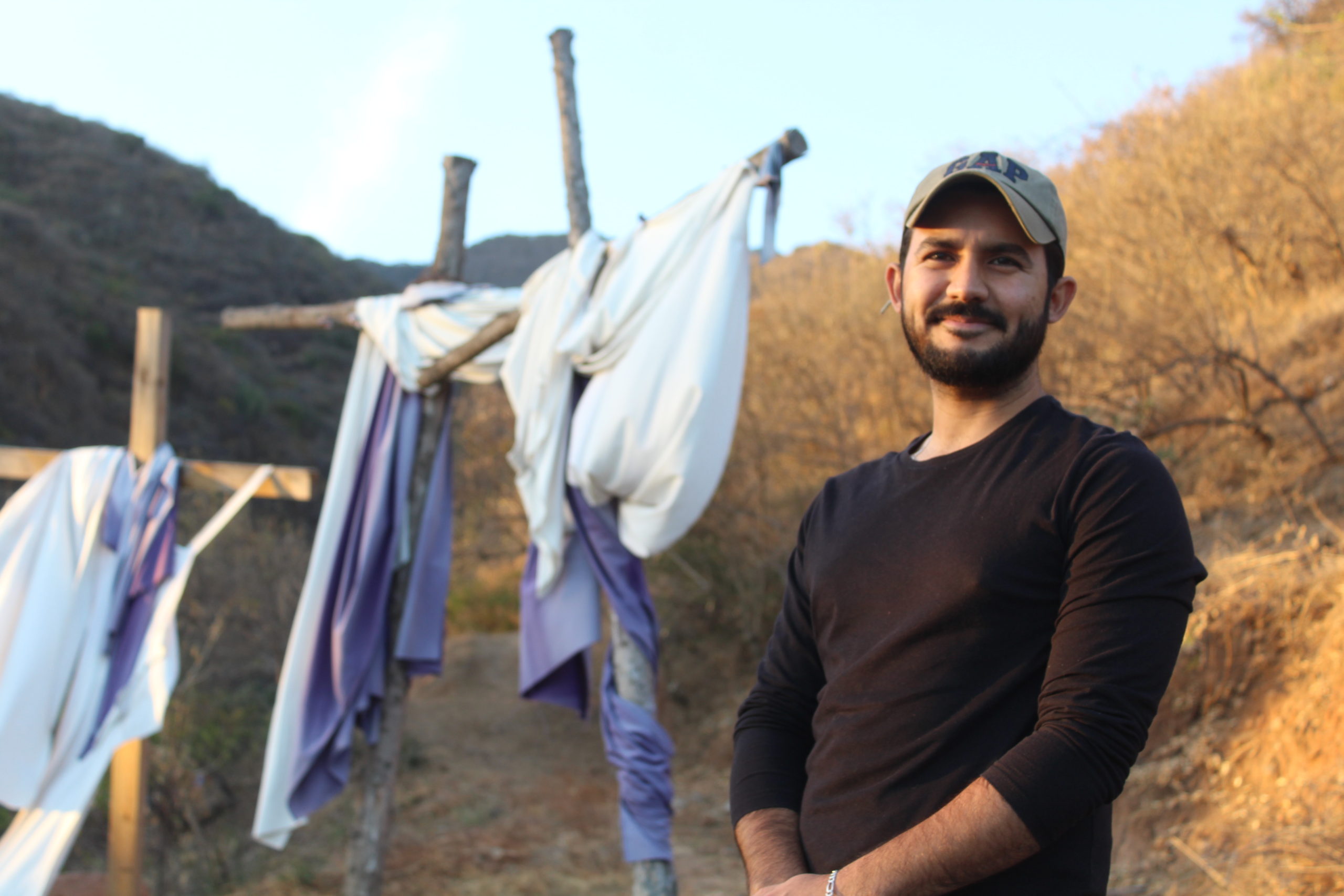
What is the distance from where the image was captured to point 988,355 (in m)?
1.27

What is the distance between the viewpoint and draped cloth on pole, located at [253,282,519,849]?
4.41 meters

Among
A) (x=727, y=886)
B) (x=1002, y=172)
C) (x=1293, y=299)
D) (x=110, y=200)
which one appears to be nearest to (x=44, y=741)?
(x=727, y=886)

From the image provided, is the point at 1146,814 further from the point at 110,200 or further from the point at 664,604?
the point at 110,200

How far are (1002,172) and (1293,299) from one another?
263 inches

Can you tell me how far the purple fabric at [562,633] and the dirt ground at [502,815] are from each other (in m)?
2.06

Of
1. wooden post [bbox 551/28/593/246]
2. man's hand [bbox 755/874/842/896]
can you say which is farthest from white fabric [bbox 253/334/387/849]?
man's hand [bbox 755/874/842/896]

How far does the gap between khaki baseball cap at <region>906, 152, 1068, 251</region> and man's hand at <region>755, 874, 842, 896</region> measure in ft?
2.66

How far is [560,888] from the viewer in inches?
226

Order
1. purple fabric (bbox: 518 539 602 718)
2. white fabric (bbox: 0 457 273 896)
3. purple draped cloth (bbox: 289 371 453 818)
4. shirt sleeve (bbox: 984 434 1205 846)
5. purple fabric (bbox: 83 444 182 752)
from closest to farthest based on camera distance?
shirt sleeve (bbox: 984 434 1205 846)
white fabric (bbox: 0 457 273 896)
purple fabric (bbox: 518 539 602 718)
purple fabric (bbox: 83 444 182 752)
purple draped cloth (bbox: 289 371 453 818)

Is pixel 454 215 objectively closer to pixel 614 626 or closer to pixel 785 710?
pixel 614 626

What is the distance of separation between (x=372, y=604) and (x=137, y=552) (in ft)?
3.44

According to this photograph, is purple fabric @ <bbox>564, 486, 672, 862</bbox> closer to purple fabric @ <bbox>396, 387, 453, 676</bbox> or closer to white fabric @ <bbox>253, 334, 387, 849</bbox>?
purple fabric @ <bbox>396, 387, 453, 676</bbox>

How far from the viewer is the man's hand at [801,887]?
1.17 m

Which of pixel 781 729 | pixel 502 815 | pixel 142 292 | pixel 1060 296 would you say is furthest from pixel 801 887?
pixel 142 292
